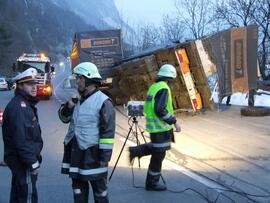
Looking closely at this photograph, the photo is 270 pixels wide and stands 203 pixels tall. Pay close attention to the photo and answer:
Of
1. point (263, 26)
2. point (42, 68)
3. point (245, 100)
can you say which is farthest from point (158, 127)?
point (263, 26)

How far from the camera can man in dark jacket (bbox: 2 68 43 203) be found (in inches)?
205

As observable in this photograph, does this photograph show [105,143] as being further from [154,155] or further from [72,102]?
[154,155]

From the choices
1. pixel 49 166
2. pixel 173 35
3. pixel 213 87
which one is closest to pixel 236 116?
pixel 213 87

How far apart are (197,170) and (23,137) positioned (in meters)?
4.70

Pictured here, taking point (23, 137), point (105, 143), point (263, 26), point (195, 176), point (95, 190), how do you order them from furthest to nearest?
point (263, 26)
point (195, 176)
point (95, 190)
point (105, 143)
point (23, 137)

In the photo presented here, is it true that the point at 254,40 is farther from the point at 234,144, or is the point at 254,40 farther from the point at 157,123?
the point at 157,123

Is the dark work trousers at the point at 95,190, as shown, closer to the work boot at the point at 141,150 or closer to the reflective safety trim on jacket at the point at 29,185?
the reflective safety trim on jacket at the point at 29,185

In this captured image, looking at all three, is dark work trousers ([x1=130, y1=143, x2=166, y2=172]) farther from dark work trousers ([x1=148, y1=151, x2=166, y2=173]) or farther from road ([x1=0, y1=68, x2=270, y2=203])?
road ([x1=0, y1=68, x2=270, y2=203])

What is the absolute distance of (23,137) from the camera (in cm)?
518

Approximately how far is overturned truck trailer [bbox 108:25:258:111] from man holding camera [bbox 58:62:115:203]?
11990 mm

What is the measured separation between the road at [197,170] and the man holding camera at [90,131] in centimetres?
180

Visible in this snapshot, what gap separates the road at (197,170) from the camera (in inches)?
291

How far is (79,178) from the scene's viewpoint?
215 inches

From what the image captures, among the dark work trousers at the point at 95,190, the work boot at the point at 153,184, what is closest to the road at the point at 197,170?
the work boot at the point at 153,184
